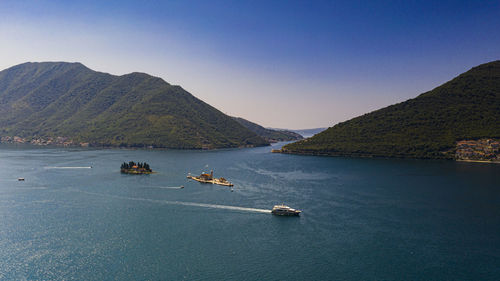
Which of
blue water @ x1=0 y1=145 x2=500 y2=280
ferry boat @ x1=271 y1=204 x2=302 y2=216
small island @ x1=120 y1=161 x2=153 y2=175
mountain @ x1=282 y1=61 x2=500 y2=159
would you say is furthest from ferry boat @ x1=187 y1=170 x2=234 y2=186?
mountain @ x1=282 y1=61 x2=500 y2=159

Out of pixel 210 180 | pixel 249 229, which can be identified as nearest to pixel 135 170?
pixel 210 180

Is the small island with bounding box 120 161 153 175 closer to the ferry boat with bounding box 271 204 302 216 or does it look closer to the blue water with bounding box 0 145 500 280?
the blue water with bounding box 0 145 500 280

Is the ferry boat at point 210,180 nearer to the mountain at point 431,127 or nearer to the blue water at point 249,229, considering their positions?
the blue water at point 249,229

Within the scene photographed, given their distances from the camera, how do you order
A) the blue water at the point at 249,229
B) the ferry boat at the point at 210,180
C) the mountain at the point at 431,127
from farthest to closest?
the mountain at the point at 431,127
the ferry boat at the point at 210,180
the blue water at the point at 249,229

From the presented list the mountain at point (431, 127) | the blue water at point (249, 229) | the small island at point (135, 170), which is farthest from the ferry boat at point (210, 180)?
the mountain at point (431, 127)

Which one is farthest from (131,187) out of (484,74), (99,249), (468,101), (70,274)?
(484,74)
